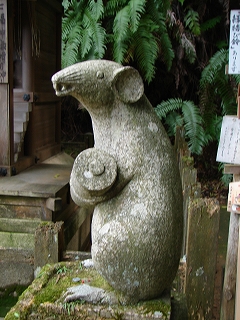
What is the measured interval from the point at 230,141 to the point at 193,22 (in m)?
4.56

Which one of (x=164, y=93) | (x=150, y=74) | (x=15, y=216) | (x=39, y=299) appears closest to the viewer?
(x=39, y=299)

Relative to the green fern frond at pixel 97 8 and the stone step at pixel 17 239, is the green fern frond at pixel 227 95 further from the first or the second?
the stone step at pixel 17 239

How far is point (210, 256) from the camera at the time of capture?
209cm

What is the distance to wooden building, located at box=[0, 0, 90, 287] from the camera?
13.0 feet

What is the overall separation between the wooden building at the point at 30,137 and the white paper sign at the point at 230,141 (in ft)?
5.74

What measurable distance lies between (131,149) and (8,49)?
3.38 meters

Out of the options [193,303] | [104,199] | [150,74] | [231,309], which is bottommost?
[231,309]

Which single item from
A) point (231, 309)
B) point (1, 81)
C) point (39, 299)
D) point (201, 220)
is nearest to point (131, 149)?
point (201, 220)

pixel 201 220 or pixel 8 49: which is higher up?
pixel 8 49

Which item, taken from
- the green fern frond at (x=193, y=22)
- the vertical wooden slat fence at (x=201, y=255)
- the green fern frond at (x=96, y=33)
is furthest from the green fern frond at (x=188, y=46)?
the vertical wooden slat fence at (x=201, y=255)

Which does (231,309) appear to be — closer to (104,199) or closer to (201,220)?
(201,220)

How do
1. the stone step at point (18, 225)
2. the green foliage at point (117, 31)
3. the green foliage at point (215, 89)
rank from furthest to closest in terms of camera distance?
the green foliage at point (215, 89) → the green foliage at point (117, 31) → the stone step at point (18, 225)

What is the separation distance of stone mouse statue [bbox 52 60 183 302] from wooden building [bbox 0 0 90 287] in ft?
6.42

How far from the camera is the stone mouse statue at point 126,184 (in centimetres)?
168
